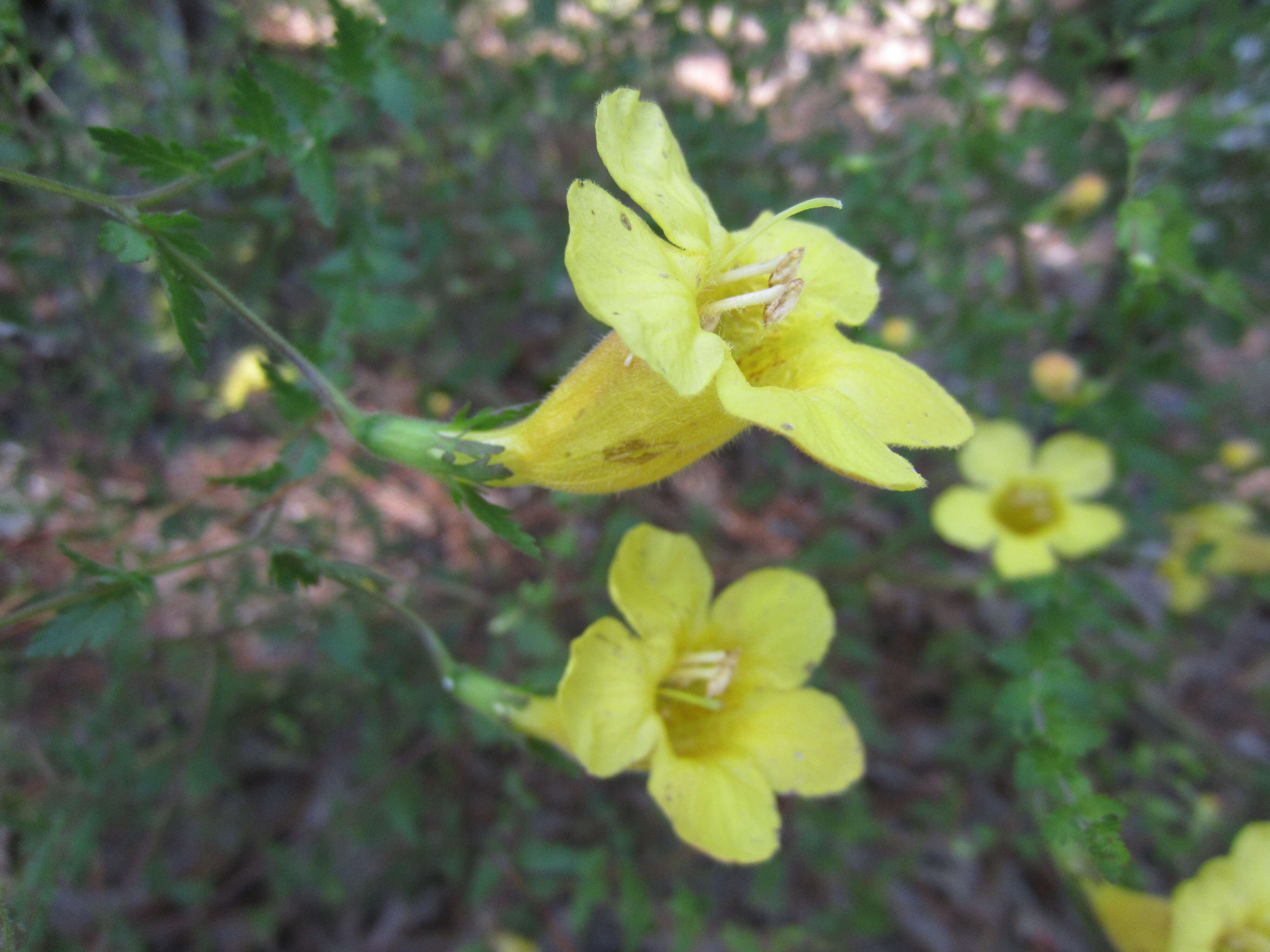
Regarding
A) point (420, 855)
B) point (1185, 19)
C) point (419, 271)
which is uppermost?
point (1185, 19)

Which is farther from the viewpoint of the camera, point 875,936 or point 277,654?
point 277,654

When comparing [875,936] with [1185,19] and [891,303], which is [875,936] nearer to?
[891,303]

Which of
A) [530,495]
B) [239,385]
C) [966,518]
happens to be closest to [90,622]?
[239,385]

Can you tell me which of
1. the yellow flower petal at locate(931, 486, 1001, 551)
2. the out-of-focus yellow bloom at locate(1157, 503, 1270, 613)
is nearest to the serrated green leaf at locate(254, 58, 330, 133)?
the yellow flower petal at locate(931, 486, 1001, 551)

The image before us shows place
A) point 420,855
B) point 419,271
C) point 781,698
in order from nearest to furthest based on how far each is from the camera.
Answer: point 781,698, point 419,271, point 420,855

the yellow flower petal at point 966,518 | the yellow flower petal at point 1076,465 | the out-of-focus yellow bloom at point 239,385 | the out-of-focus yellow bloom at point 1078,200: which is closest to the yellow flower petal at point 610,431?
the yellow flower petal at point 966,518

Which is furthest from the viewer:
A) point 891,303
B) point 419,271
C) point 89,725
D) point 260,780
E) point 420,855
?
point 891,303

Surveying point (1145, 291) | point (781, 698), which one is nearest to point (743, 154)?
point (1145, 291)

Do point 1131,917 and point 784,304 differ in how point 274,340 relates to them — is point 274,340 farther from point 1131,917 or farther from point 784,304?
point 1131,917
